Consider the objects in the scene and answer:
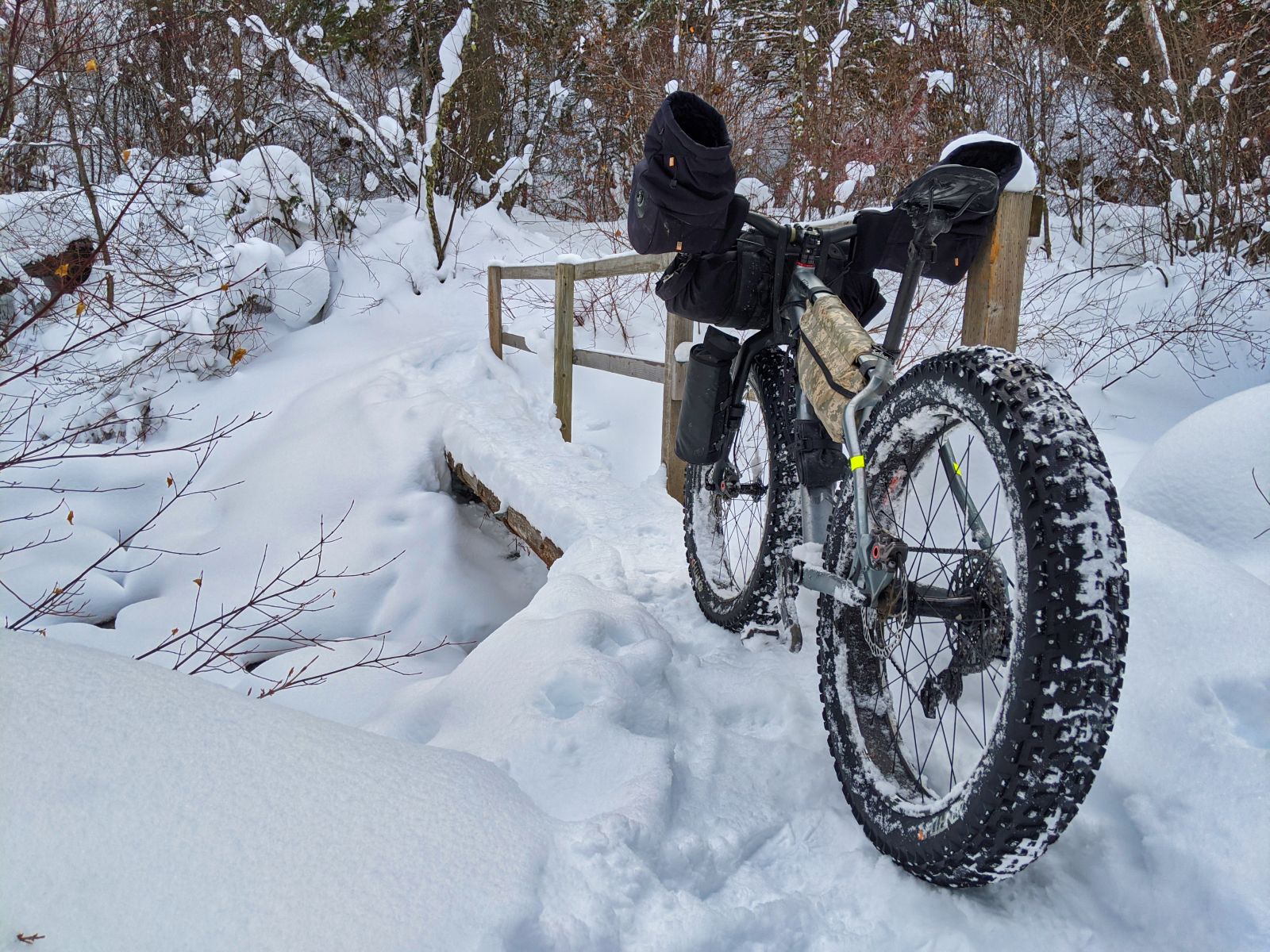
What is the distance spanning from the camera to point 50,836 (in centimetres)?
78

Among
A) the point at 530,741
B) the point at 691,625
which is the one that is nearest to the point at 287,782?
the point at 530,741

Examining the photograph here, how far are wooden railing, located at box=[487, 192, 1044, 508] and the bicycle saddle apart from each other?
0.16 metres

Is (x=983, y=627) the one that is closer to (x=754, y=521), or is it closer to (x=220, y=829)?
(x=220, y=829)

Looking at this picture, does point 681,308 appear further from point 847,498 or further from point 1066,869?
point 1066,869

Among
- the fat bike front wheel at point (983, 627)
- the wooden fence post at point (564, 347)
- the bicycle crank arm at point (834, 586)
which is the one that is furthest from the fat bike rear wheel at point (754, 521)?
the wooden fence post at point (564, 347)

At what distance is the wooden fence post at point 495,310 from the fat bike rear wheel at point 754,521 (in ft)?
12.0

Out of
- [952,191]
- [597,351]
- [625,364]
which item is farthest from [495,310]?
[952,191]

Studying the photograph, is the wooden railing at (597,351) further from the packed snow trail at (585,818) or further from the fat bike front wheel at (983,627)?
the packed snow trail at (585,818)

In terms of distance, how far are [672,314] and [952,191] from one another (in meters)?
1.69

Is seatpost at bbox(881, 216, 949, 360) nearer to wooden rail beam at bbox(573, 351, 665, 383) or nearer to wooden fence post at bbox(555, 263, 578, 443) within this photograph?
wooden rail beam at bbox(573, 351, 665, 383)

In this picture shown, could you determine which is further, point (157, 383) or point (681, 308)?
point (157, 383)

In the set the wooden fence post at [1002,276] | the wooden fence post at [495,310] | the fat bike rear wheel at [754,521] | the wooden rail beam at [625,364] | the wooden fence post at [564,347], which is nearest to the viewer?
the wooden fence post at [1002,276]

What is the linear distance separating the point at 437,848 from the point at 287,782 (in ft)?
0.66

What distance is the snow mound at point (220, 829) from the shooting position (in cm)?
76
